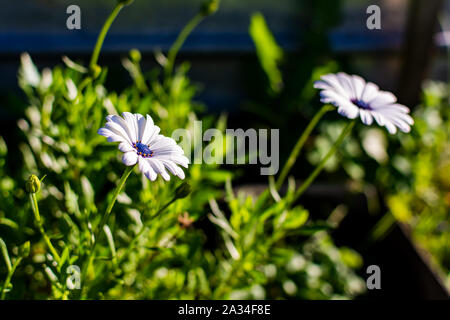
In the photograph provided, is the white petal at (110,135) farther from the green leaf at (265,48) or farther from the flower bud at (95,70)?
the green leaf at (265,48)

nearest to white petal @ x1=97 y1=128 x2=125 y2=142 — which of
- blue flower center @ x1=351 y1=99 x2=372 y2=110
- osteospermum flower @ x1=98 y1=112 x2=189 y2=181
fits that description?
osteospermum flower @ x1=98 y1=112 x2=189 y2=181

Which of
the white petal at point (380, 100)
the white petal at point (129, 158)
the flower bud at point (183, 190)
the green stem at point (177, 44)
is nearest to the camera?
the white petal at point (129, 158)

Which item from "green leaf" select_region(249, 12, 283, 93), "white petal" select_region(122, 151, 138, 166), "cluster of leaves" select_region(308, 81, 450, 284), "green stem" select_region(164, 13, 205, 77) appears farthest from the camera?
"green leaf" select_region(249, 12, 283, 93)

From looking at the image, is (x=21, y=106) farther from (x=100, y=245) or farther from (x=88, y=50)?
(x=88, y=50)

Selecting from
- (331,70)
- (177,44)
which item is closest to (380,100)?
(331,70)

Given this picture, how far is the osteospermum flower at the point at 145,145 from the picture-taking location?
542mm

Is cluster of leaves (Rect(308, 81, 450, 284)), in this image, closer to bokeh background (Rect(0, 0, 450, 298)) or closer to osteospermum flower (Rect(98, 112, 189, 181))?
bokeh background (Rect(0, 0, 450, 298))

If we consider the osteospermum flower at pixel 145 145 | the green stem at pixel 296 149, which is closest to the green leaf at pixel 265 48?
the green stem at pixel 296 149

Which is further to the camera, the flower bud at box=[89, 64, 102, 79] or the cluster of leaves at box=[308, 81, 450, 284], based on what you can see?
the cluster of leaves at box=[308, 81, 450, 284]

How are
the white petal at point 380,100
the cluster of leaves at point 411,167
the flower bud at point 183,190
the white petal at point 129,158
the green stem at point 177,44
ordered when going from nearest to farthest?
the white petal at point 129,158 → the flower bud at point 183,190 → the white petal at point 380,100 → the green stem at point 177,44 → the cluster of leaves at point 411,167

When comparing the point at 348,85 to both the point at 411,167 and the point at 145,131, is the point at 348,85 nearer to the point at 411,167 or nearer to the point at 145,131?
the point at 145,131

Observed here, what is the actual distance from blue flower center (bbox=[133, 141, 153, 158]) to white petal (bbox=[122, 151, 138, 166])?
4 cm

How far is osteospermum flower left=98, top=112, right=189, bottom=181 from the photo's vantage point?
0.54 m
